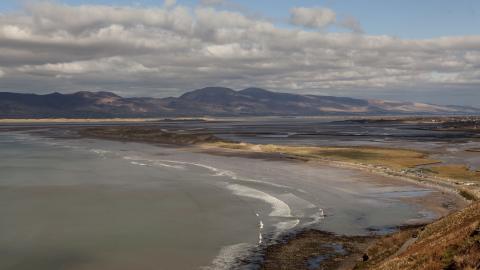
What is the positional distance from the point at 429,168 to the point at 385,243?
42.4 meters

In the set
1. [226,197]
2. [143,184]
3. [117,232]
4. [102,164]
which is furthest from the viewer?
[102,164]

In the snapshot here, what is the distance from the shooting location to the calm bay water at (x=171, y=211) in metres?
29.0

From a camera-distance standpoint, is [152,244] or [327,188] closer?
[152,244]

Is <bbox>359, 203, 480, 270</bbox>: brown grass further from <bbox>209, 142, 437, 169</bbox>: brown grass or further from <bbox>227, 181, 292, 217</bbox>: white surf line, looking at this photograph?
<bbox>209, 142, 437, 169</bbox>: brown grass

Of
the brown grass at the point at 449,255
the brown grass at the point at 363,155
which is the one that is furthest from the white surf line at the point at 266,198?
the brown grass at the point at 363,155

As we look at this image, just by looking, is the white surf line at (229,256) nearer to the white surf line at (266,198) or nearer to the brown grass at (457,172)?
the white surf line at (266,198)

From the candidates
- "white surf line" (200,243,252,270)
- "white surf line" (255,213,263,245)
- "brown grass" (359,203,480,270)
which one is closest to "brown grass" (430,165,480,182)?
"white surf line" (255,213,263,245)

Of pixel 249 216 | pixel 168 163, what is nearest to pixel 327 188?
pixel 249 216

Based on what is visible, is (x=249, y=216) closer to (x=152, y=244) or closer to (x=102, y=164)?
(x=152, y=244)

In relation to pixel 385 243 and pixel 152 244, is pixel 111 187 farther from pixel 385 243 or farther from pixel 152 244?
pixel 385 243

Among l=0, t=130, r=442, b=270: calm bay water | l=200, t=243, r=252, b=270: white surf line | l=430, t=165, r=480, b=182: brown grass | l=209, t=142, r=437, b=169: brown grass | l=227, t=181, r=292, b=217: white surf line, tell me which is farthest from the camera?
l=209, t=142, r=437, b=169: brown grass

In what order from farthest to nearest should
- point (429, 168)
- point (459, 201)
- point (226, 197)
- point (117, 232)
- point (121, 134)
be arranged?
point (121, 134) < point (429, 168) < point (226, 197) < point (459, 201) < point (117, 232)

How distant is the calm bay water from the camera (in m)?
29.0

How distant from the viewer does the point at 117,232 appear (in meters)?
34.0
